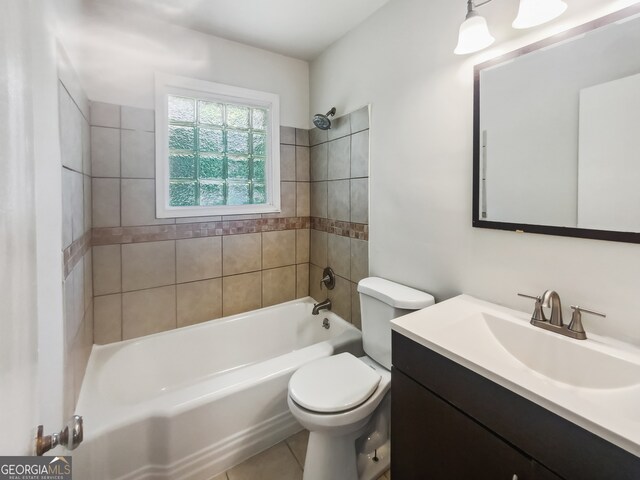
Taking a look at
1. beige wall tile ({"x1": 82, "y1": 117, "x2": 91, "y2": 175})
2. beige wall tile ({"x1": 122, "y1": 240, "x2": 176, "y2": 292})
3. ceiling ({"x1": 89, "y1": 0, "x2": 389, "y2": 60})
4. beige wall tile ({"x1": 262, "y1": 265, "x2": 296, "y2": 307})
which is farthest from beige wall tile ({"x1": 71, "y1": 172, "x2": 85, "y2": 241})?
beige wall tile ({"x1": 262, "y1": 265, "x2": 296, "y2": 307})

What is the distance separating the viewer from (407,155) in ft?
5.24

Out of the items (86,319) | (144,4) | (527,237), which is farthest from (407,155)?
(86,319)

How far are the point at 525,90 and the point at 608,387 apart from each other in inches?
40.8

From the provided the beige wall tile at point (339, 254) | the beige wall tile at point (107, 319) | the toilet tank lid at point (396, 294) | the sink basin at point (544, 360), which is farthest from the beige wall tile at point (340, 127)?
the beige wall tile at point (107, 319)

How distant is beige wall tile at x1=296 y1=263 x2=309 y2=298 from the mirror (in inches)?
61.8

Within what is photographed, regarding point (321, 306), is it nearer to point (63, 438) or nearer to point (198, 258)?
point (198, 258)

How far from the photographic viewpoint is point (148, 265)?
6.40 ft

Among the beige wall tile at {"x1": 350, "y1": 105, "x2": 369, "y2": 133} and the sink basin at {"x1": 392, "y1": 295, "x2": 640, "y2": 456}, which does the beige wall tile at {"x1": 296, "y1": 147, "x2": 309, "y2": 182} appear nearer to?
the beige wall tile at {"x1": 350, "y1": 105, "x2": 369, "y2": 133}

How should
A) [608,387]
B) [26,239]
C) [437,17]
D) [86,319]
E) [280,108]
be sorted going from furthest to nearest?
[280,108], [86,319], [437,17], [608,387], [26,239]

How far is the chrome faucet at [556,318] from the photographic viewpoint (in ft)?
3.11

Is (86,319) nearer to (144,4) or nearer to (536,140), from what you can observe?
(144,4)

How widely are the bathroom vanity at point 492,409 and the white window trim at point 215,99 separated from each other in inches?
63.2

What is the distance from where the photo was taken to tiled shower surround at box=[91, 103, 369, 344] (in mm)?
1814

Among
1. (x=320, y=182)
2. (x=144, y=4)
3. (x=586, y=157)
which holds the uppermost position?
(x=144, y=4)
